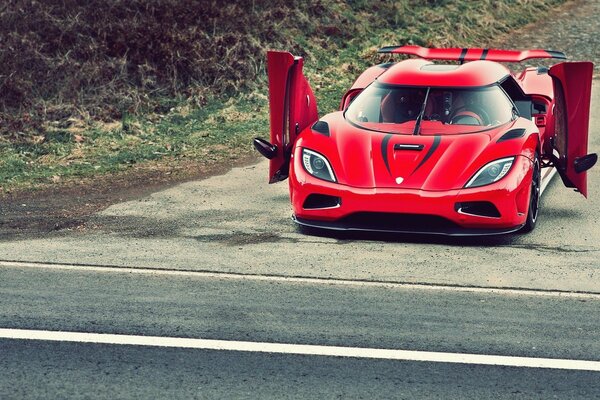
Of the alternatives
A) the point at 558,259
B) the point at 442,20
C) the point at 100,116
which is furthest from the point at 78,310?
the point at 442,20

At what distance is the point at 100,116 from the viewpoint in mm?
16109

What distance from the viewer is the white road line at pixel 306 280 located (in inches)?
301

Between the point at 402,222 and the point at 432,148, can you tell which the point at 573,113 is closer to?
the point at 432,148

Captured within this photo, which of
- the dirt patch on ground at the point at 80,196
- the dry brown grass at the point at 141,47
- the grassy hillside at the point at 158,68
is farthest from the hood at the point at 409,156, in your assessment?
the dry brown grass at the point at 141,47

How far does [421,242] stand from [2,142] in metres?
7.43

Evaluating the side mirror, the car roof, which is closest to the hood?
the side mirror

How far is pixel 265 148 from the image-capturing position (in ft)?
34.3

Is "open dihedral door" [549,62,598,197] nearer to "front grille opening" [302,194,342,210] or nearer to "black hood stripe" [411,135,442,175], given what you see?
"black hood stripe" [411,135,442,175]

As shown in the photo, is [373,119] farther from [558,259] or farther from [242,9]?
[242,9]

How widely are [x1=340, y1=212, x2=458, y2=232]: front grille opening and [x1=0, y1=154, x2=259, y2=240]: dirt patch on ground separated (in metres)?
2.57

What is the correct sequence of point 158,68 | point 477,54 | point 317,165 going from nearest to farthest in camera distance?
point 317,165
point 477,54
point 158,68

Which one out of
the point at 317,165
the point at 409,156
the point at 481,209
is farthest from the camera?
the point at 317,165

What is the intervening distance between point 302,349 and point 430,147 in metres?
3.51

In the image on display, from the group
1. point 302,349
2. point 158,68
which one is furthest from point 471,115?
point 158,68
